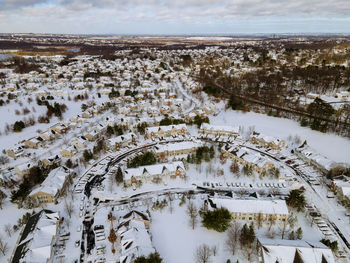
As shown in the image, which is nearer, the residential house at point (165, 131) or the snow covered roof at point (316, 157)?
the snow covered roof at point (316, 157)

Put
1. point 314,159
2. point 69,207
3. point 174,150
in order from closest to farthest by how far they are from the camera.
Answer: point 69,207 → point 314,159 → point 174,150

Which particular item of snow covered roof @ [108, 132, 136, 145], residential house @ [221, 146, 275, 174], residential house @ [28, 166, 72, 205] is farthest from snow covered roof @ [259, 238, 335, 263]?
snow covered roof @ [108, 132, 136, 145]

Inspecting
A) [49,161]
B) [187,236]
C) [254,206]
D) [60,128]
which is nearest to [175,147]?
[254,206]

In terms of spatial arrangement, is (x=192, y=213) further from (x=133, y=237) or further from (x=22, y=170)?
(x=22, y=170)

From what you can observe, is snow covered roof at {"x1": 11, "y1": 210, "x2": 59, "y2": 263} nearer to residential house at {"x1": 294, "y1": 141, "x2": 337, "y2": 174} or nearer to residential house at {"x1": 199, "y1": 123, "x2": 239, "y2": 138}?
residential house at {"x1": 199, "y1": 123, "x2": 239, "y2": 138}

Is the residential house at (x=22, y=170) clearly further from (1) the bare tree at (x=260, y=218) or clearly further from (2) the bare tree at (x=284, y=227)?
(2) the bare tree at (x=284, y=227)

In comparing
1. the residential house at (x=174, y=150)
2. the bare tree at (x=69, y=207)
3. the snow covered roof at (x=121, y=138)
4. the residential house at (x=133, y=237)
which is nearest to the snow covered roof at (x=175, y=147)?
the residential house at (x=174, y=150)

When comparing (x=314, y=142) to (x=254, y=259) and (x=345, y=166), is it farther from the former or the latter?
(x=254, y=259)
